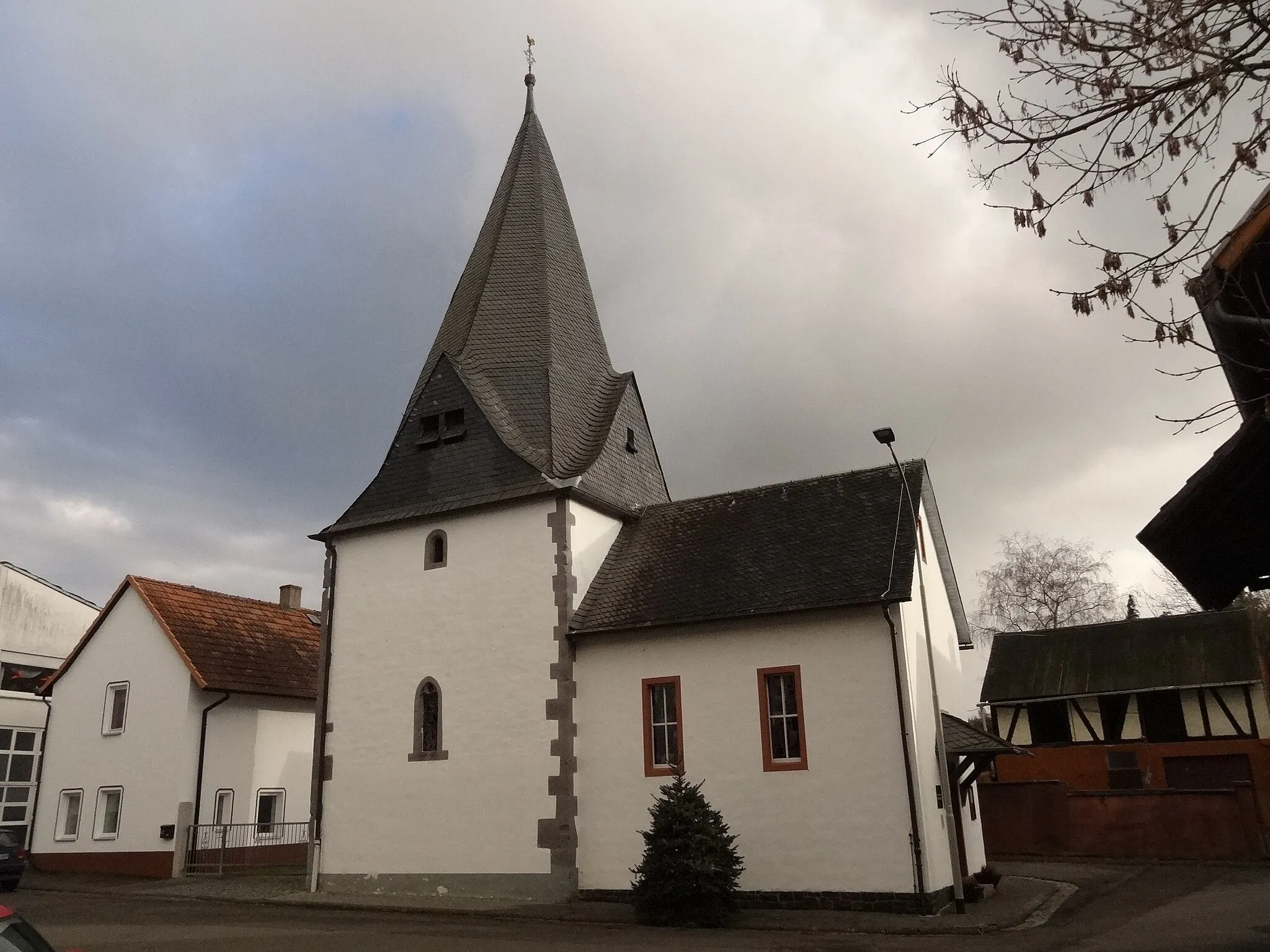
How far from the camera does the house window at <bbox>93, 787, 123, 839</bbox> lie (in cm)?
2336

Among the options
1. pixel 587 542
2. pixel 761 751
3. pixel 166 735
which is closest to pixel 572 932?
pixel 761 751

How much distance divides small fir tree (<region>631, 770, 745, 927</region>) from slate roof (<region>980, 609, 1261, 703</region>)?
19.3 meters

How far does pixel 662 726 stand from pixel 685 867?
125 inches

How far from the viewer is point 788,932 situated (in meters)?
13.9

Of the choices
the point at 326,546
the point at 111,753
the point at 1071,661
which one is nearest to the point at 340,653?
the point at 326,546

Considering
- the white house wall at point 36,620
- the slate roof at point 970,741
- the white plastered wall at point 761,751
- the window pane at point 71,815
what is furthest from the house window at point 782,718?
the white house wall at point 36,620

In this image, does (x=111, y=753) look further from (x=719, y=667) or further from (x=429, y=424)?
(x=719, y=667)

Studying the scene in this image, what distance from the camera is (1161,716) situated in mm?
29656

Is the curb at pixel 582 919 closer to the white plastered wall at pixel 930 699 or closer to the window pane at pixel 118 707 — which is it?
the white plastered wall at pixel 930 699

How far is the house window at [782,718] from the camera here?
53.0 feet

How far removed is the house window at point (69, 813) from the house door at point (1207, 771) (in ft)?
92.7

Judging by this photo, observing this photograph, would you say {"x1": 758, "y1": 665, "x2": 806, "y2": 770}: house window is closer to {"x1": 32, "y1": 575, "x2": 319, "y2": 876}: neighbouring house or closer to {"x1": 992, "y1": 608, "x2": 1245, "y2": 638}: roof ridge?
{"x1": 32, "y1": 575, "x2": 319, "y2": 876}: neighbouring house

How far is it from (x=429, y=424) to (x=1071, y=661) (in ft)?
70.6

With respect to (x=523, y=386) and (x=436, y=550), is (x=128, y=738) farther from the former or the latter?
(x=523, y=386)
